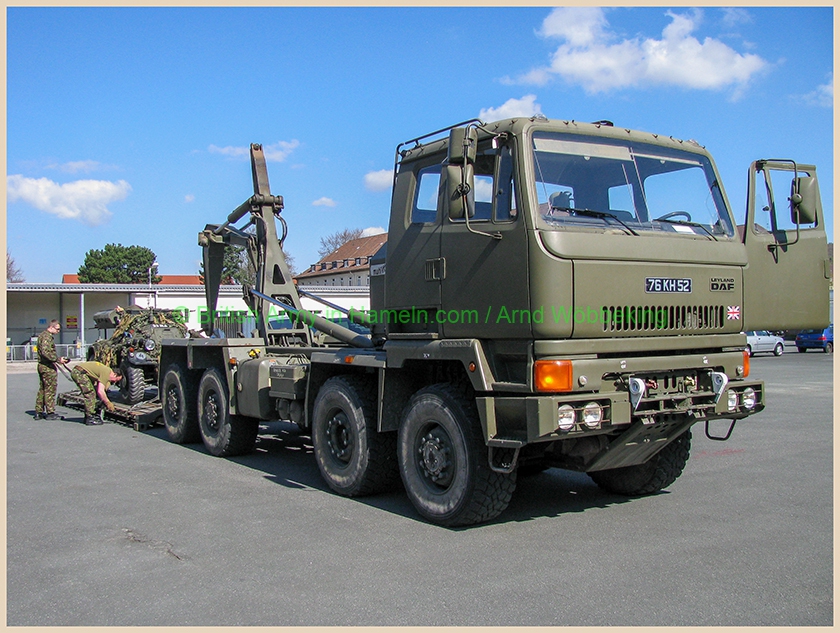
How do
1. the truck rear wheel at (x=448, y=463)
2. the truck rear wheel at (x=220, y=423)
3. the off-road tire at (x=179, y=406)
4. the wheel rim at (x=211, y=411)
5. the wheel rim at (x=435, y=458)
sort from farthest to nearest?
1. the off-road tire at (x=179, y=406)
2. the wheel rim at (x=211, y=411)
3. the truck rear wheel at (x=220, y=423)
4. the wheel rim at (x=435, y=458)
5. the truck rear wheel at (x=448, y=463)

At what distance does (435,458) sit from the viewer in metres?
6.23

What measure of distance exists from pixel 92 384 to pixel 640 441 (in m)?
10.3

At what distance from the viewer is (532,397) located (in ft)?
17.8

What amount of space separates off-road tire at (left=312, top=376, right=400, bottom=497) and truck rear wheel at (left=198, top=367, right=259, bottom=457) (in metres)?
2.22

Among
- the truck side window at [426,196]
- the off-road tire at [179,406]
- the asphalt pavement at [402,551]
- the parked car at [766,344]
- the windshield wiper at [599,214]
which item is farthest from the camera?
the parked car at [766,344]

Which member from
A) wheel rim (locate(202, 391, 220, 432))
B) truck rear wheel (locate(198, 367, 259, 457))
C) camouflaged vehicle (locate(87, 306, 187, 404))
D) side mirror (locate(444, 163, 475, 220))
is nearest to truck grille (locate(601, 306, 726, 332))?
side mirror (locate(444, 163, 475, 220))

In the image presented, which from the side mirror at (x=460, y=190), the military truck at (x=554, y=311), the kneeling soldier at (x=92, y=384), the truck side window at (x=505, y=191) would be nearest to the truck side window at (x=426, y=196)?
the military truck at (x=554, y=311)

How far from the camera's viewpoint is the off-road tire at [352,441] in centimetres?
705

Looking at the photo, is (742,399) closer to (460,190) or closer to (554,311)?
(554,311)

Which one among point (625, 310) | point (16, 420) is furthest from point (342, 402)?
point (16, 420)

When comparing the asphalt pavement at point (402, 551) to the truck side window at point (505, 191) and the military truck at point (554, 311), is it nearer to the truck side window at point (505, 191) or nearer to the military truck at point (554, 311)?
the military truck at point (554, 311)

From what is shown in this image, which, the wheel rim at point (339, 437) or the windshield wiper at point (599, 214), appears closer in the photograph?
the windshield wiper at point (599, 214)

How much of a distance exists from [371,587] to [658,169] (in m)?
4.02

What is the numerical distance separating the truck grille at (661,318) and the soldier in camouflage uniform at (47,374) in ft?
36.7
